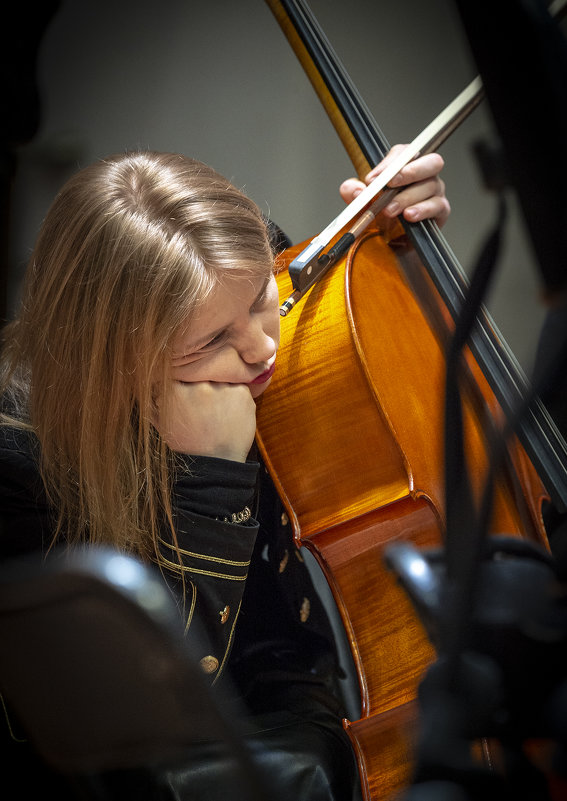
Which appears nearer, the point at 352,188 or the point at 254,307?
the point at 254,307

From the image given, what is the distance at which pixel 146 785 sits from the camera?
1.89 ft

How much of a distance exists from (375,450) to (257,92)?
793mm

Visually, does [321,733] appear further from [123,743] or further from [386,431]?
[123,743]

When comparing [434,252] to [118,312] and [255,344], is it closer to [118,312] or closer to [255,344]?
[255,344]

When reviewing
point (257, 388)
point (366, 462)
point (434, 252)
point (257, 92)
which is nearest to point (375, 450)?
point (366, 462)

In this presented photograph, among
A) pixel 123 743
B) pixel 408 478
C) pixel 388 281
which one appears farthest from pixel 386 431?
pixel 123 743

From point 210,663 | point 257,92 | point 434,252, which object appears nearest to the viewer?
point 210,663

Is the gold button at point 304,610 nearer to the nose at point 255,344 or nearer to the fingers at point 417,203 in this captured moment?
the nose at point 255,344

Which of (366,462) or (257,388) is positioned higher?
(257,388)

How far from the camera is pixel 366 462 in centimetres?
77

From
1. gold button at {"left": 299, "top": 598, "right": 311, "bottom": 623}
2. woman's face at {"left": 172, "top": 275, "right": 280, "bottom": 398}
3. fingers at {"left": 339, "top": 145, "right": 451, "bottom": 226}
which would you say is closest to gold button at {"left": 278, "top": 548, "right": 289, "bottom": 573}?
gold button at {"left": 299, "top": 598, "right": 311, "bottom": 623}

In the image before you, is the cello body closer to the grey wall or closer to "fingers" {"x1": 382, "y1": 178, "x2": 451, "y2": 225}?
"fingers" {"x1": 382, "y1": 178, "x2": 451, "y2": 225}

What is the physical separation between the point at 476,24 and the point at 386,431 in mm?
547

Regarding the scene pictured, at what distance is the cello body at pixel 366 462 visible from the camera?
2.39ft
